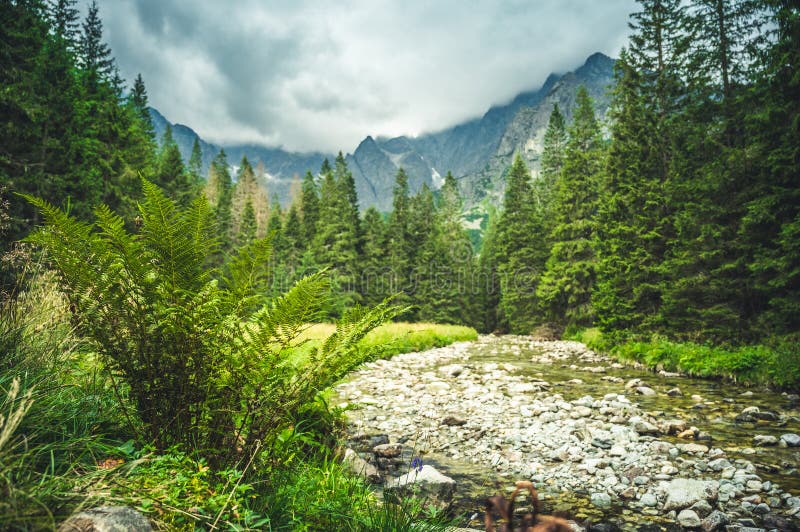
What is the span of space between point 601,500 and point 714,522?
904 mm

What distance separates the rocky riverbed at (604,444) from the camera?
3.69 metres

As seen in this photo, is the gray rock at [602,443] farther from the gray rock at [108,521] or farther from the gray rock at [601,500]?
the gray rock at [108,521]

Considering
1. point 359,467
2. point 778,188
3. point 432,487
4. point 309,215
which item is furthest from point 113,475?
point 309,215

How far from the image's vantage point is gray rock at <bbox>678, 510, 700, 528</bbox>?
3400 mm

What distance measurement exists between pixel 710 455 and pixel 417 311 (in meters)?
31.3

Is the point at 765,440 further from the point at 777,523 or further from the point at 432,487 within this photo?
the point at 432,487

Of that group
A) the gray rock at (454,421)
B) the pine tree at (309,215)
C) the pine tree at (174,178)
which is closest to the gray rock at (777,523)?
the gray rock at (454,421)

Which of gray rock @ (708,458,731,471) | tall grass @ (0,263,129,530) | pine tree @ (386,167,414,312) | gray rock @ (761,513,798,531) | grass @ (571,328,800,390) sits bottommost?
grass @ (571,328,800,390)

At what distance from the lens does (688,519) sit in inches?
136

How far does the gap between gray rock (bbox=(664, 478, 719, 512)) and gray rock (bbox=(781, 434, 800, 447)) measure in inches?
85.9

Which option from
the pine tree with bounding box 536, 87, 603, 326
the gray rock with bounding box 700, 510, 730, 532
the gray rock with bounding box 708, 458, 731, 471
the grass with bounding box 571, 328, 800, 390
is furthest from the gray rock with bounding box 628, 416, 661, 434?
the pine tree with bounding box 536, 87, 603, 326

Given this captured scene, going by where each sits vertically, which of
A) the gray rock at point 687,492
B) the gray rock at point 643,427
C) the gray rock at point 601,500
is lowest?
the gray rock at point 643,427

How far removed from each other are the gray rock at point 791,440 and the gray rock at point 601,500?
10.9 feet

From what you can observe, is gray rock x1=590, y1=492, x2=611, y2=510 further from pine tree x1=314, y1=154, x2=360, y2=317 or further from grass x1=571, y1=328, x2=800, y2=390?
pine tree x1=314, y1=154, x2=360, y2=317
